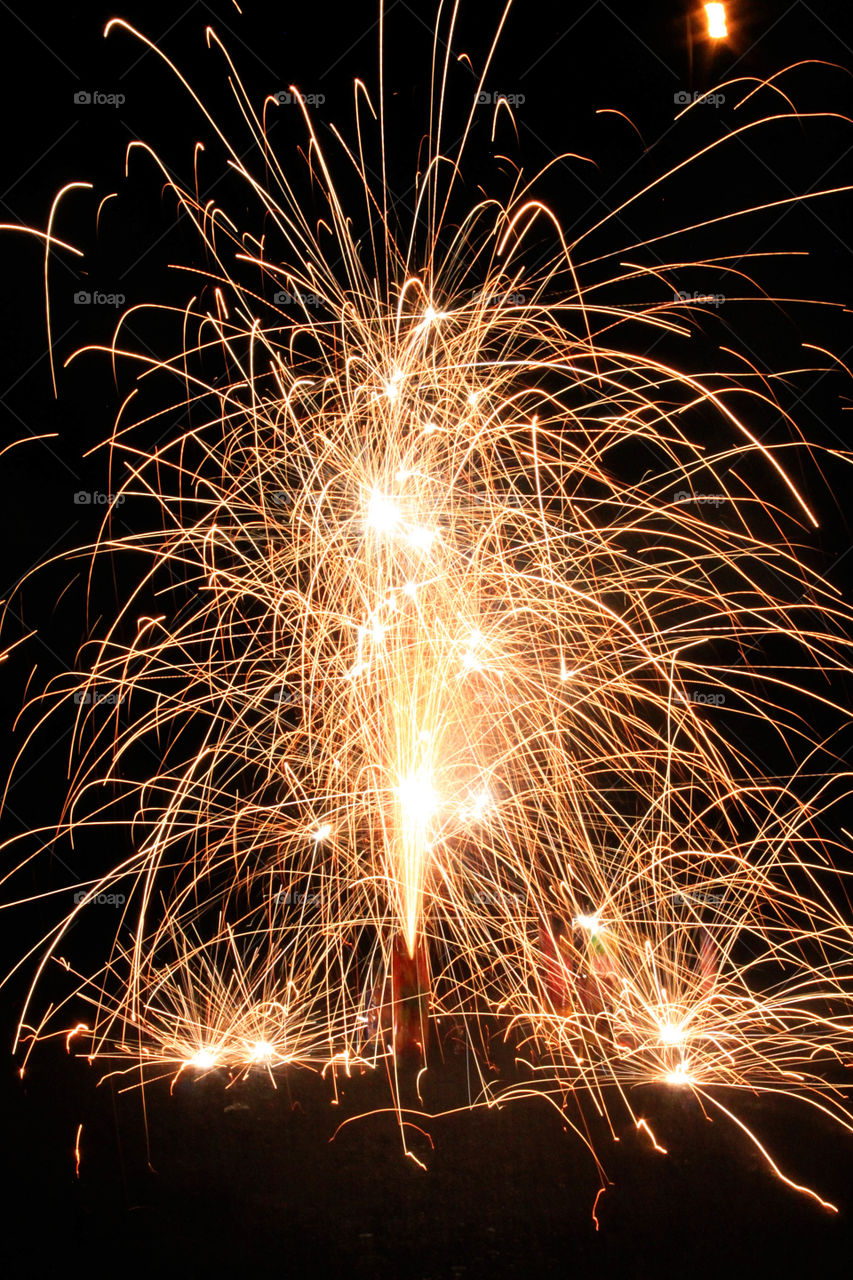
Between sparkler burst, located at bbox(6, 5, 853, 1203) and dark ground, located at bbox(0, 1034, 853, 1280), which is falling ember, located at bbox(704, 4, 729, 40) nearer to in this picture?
sparkler burst, located at bbox(6, 5, 853, 1203)

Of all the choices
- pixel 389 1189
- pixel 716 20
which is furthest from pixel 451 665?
pixel 716 20

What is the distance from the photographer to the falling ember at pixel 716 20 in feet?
11.6

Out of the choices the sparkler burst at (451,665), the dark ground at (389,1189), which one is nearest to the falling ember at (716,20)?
the sparkler burst at (451,665)

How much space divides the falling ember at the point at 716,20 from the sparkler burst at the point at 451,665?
22 centimetres

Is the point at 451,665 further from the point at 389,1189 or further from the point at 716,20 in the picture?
the point at 716,20

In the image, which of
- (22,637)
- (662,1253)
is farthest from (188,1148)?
(22,637)

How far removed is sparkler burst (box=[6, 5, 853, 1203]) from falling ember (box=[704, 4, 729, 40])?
0.22 m

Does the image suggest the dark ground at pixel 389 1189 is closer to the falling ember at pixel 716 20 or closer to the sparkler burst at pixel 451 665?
the sparkler burst at pixel 451 665

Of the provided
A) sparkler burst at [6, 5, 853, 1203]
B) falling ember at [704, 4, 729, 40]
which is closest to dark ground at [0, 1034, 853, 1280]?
sparkler burst at [6, 5, 853, 1203]

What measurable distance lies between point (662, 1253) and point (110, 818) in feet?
8.37

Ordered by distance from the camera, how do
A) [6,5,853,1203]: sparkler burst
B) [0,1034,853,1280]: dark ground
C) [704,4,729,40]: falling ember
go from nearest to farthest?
[0,1034,853,1280]: dark ground, [6,5,853,1203]: sparkler burst, [704,4,729,40]: falling ember

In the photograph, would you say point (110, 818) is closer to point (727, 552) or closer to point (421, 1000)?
point (421, 1000)

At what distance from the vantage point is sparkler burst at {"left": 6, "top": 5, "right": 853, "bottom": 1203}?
290 cm

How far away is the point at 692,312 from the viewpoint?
367 centimetres
